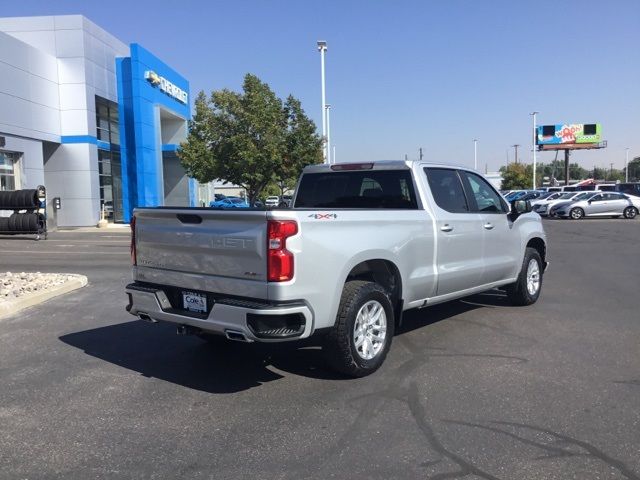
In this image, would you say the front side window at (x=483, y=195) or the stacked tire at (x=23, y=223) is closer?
the front side window at (x=483, y=195)

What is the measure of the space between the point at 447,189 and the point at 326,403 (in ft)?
10.4

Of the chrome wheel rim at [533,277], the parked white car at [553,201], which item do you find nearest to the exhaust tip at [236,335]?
the chrome wheel rim at [533,277]

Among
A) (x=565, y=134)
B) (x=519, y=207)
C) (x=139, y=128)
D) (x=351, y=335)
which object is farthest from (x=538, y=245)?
(x=565, y=134)

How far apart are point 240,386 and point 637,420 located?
311cm

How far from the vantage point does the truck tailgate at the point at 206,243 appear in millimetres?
4469

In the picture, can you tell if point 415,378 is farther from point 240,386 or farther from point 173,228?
point 173,228

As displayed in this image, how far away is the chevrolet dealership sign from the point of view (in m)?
32.5

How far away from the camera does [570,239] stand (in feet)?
64.7

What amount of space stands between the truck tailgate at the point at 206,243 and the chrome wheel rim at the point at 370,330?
1102 millimetres

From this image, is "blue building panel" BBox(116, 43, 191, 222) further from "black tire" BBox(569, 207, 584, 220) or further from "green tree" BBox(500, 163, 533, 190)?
"green tree" BBox(500, 163, 533, 190)

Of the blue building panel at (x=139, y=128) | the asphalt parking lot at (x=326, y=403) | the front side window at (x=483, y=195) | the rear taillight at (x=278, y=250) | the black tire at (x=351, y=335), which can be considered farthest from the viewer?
the blue building panel at (x=139, y=128)

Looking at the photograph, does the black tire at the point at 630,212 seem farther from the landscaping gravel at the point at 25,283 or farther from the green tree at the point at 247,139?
the landscaping gravel at the point at 25,283

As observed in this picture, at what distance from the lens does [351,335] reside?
4.91 meters

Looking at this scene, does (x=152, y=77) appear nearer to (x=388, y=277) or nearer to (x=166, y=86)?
(x=166, y=86)
